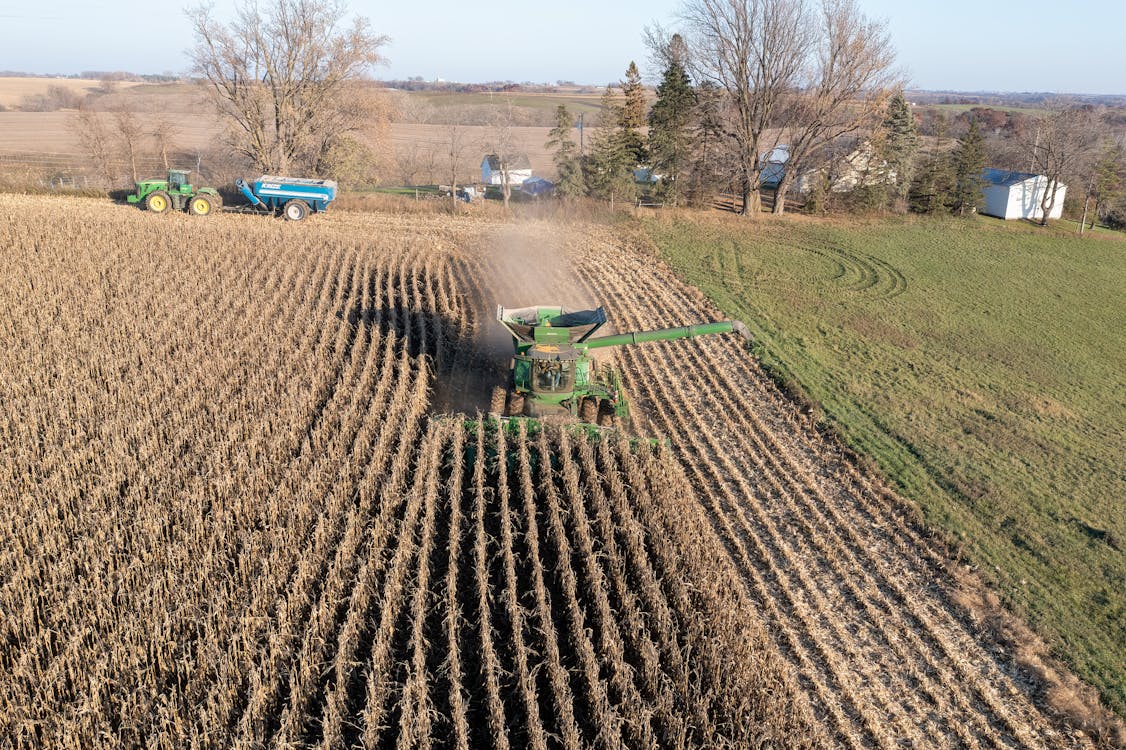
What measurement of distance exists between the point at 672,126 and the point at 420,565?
37844 millimetres

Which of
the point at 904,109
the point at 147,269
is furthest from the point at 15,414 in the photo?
the point at 904,109

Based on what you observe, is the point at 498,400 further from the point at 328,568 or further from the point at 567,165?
the point at 567,165

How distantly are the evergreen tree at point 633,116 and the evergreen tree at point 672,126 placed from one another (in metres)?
0.77

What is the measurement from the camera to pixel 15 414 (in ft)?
43.5

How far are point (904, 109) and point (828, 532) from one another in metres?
39.5

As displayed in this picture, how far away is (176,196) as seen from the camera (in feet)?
103

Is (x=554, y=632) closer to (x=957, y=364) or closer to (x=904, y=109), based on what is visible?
(x=957, y=364)

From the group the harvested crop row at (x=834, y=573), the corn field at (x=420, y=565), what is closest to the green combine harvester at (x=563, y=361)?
the corn field at (x=420, y=565)

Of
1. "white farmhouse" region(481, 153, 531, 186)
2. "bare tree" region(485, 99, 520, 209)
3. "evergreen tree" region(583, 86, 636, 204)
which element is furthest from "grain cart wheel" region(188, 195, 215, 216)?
"white farmhouse" region(481, 153, 531, 186)

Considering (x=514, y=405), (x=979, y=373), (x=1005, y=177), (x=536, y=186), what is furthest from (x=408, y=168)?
(x=979, y=373)

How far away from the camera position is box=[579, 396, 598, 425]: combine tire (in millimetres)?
16141

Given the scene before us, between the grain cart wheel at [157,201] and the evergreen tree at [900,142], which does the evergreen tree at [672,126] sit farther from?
the grain cart wheel at [157,201]

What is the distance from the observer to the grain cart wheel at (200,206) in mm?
Result: 31234

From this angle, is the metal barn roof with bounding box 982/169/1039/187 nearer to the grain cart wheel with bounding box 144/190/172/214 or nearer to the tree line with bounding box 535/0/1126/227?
the tree line with bounding box 535/0/1126/227
